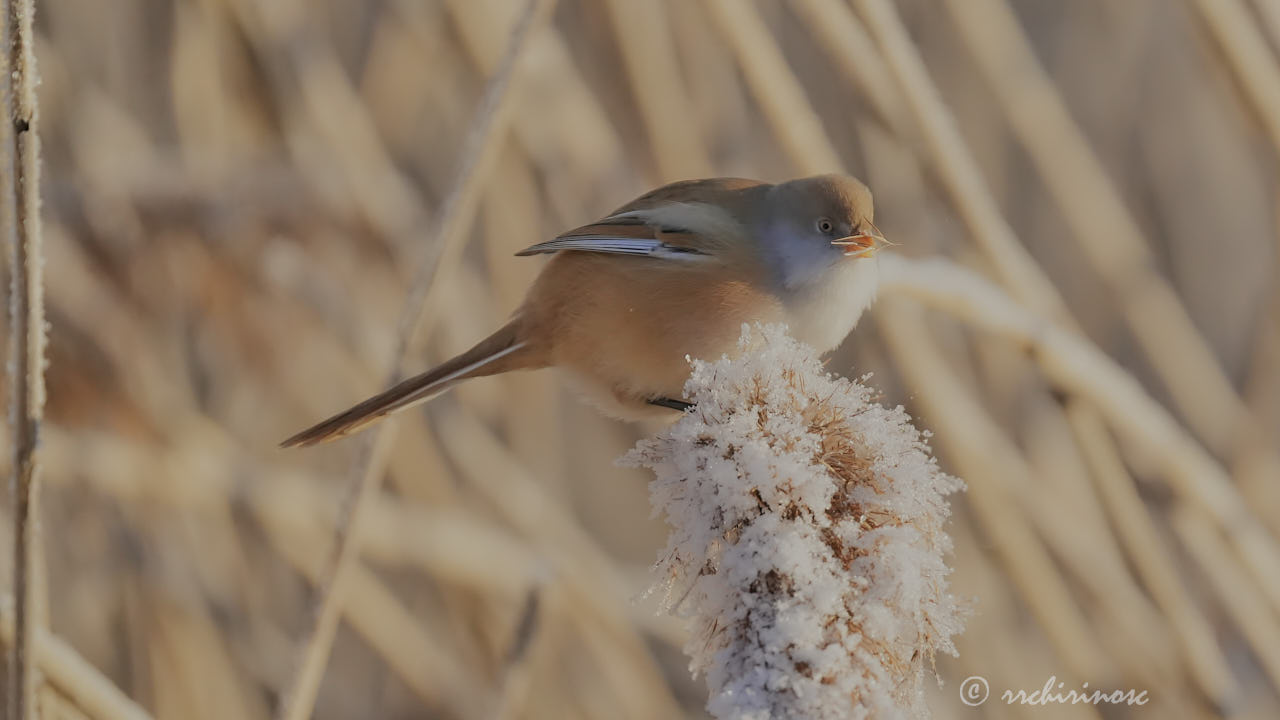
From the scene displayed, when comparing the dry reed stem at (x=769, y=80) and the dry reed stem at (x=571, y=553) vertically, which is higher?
the dry reed stem at (x=769, y=80)

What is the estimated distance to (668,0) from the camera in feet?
6.89

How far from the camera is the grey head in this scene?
43.1 inches

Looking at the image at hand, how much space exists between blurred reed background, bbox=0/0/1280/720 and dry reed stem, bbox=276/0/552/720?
0.98 feet

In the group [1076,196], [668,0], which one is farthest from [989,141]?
[668,0]

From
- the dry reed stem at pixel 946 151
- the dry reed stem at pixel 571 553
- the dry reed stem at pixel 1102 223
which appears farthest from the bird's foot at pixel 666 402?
the dry reed stem at pixel 1102 223

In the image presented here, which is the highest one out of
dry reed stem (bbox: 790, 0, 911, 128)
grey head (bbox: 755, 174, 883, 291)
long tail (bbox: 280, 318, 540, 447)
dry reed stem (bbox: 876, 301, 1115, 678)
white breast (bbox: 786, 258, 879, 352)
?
dry reed stem (bbox: 790, 0, 911, 128)

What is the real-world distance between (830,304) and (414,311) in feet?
1.39

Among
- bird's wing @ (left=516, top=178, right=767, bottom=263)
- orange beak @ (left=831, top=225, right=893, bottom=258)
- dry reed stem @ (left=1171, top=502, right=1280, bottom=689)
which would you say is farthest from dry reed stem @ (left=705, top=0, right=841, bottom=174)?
dry reed stem @ (left=1171, top=502, right=1280, bottom=689)

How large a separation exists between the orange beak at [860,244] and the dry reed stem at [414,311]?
0.37 meters

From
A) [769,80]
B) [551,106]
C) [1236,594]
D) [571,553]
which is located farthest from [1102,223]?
[571,553]

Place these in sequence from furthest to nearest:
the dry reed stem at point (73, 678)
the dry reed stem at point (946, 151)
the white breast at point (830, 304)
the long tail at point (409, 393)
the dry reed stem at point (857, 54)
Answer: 1. the dry reed stem at point (857, 54)
2. the dry reed stem at point (946, 151)
3. the white breast at point (830, 304)
4. the long tail at point (409, 393)
5. the dry reed stem at point (73, 678)

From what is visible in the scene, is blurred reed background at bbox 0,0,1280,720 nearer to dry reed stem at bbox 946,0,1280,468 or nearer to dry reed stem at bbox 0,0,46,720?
dry reed stem at bbox 946,0,1280,468

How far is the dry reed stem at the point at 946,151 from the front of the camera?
134 centimetres

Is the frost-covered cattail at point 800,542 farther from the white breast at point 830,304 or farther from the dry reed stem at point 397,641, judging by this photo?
the dry reed stem at point 397,641
